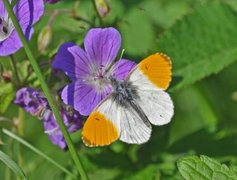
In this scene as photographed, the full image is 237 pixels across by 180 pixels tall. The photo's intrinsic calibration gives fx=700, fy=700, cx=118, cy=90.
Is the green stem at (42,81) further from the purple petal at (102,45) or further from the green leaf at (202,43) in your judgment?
the green leaf at (202,43)

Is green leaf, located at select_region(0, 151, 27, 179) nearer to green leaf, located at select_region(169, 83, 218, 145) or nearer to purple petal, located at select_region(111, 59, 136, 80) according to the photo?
purple petal, located at select_region(111, 59, 136, 80)

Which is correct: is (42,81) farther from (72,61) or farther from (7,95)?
(7,95)

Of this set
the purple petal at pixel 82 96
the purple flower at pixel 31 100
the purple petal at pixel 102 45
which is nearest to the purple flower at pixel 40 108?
the purple flower at pixel 31 100

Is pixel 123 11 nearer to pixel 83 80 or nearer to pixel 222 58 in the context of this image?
pixel 222 58

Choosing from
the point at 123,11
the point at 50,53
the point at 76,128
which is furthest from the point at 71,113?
the point at 123,11

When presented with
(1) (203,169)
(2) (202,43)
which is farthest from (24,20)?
(2) (202,43)

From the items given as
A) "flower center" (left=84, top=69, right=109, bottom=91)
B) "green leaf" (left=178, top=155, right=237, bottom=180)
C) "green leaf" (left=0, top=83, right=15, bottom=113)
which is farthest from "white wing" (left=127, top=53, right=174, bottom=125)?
"green leaf" (left=0, top=83, right=15, bottom=113)
